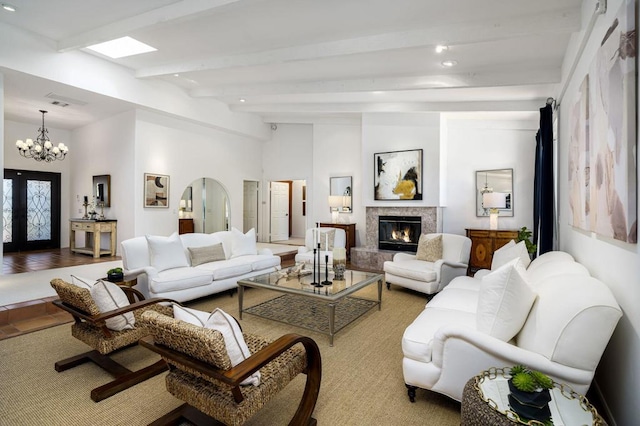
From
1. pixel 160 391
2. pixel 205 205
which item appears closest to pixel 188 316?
pixel 160 391

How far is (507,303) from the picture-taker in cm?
197

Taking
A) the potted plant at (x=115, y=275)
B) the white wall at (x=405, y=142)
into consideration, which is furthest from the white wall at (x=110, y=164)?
the white wall at (x=405, y=142)

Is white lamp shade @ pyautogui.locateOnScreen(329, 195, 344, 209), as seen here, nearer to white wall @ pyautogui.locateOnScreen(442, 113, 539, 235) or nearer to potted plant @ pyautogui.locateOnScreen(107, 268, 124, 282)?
white wall @ pyautogui.locateOnScreen(442, 113, 539, 235)

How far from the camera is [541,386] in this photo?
1487 millimetres

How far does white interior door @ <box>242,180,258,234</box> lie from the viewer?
9.46 m

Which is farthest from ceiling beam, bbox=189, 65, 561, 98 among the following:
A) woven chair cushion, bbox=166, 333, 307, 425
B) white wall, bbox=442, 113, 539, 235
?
woven chair cushion, bbox=166, 333, 307, 425

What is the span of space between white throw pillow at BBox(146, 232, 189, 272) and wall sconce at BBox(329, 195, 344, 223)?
413 centimetres

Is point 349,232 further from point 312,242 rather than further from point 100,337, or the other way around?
point 100,337

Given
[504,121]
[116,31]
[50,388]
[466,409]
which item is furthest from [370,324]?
[504,121]

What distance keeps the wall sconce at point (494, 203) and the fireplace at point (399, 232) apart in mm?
1285

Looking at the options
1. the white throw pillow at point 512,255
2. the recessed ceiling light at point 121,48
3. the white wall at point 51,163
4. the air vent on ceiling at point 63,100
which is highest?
the recessed ceiling light at point 121,48

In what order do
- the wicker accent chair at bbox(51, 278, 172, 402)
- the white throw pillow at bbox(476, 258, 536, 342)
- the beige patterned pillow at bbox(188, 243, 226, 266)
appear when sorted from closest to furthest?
1. the white throw pillow at bbox(476, 258, 536, 342)
2. the wicker accent chair at bbox(51, 278, 172, 402)
3. the beige patterned pillow at bbox(188, 243, 226, 266)

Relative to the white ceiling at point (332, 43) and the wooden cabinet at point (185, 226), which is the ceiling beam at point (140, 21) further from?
the wooden cabinet at point (185, 226)

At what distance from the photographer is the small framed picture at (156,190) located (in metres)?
6.47
